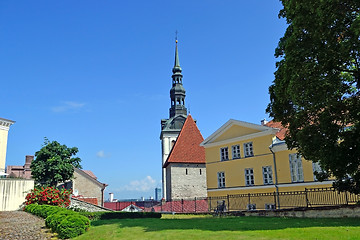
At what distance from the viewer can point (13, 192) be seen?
1051 inches

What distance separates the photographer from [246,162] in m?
28.7

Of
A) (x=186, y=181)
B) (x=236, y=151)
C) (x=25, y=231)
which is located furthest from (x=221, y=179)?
(x=25, y=231)

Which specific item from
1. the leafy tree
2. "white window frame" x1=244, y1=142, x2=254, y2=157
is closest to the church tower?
the leafy tree

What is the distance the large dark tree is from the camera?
12115mm

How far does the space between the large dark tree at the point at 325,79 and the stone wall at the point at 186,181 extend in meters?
28.0

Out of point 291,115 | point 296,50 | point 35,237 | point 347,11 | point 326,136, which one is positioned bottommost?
point 35,237

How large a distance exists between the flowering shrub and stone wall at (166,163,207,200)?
53.5ft

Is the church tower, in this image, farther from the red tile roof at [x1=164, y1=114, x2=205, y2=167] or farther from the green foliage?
the green foliage

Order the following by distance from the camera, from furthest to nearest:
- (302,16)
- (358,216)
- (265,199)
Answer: (265,199)
(358,216)
(302,16)

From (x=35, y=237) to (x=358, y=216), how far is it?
1395 centimetres

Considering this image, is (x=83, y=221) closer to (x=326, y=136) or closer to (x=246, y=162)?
(x=326, y=136)

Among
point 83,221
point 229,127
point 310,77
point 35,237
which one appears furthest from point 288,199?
point 35,237

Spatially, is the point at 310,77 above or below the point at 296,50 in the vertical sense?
below

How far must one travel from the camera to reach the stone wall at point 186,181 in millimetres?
40859
